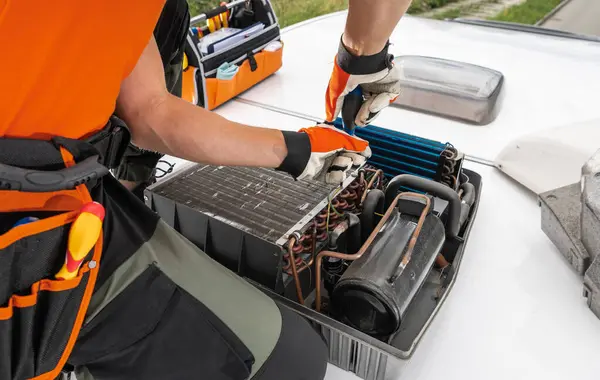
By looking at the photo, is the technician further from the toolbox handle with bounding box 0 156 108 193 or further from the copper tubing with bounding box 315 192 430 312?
the copper tubing with bounding box 315 192 430 312

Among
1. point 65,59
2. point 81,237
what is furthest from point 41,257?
point 65,59

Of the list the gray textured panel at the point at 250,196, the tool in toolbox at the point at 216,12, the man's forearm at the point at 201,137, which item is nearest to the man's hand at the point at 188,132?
the man's forearm at the point at 201,137

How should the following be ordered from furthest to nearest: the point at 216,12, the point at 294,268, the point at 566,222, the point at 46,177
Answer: the point at 216,12
the point at 566,222
the point at 294,268
the point at 46,177

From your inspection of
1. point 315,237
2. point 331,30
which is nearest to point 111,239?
point 315,237

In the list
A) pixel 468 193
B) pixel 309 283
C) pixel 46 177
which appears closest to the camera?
pixel 46 177

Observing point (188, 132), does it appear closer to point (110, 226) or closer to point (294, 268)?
point (110, 226)

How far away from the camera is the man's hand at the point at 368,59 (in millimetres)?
1287

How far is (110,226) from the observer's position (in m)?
0.93

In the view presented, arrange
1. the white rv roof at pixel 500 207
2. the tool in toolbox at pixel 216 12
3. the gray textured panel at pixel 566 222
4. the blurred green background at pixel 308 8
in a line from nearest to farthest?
the white rv roof at pixel 500 207, the gray textured panel at pixel 566 222, the tool in toolbox at pixel 216 12, the blurred green background at pixel 308 8

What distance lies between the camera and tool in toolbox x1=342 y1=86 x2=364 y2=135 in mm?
1393

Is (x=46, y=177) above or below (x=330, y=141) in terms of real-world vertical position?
above

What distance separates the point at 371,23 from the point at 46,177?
0.93 m

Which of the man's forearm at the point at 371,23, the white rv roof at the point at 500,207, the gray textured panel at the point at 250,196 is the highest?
the man's forearm at the point at 371,23

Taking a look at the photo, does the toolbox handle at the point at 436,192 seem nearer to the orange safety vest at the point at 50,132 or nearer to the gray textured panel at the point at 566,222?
the gray textured panel at the point at 566,222
